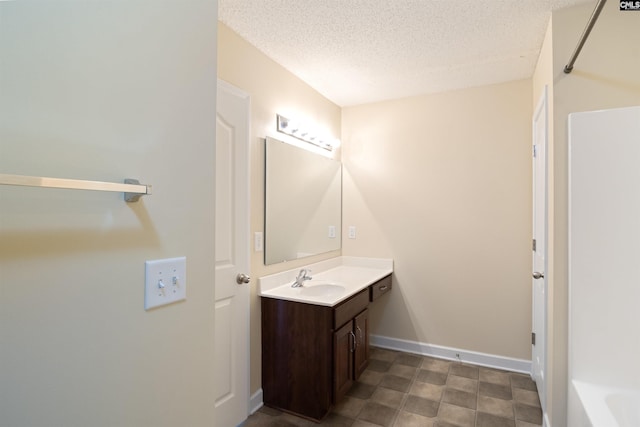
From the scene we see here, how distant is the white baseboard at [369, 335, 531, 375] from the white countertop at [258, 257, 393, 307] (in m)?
0.73

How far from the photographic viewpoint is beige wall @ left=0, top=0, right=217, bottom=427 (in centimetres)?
58

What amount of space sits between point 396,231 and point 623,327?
1.82 meters

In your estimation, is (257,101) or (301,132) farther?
(301,132)

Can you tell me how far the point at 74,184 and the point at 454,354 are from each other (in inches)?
127

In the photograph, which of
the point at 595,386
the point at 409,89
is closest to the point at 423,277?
the point at 595,386

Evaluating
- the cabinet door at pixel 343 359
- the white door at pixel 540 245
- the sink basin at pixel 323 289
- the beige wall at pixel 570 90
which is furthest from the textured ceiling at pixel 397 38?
the cabinet door at pixel 343 359

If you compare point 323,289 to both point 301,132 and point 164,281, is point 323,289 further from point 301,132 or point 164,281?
point 164,281

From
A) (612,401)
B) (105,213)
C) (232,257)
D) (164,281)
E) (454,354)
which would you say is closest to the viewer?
(105,213)

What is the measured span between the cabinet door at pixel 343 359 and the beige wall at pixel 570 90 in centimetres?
118

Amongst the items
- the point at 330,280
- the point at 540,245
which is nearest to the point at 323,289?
the point at 330,280

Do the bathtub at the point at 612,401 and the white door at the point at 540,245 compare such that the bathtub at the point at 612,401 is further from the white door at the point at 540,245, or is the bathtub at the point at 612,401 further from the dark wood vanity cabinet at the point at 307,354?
the dark wood vanity cabinet at the point at 307,354

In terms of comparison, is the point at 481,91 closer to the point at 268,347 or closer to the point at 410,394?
the point at 410,394

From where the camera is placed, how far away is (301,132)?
2.78m

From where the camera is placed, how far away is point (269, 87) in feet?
7.98
